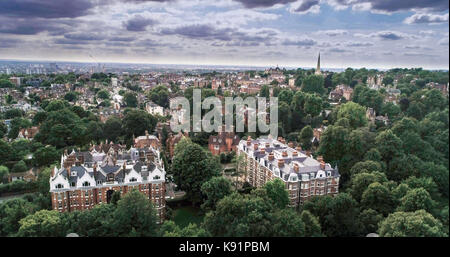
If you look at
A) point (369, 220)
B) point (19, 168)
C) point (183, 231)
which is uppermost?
point (183, 231)

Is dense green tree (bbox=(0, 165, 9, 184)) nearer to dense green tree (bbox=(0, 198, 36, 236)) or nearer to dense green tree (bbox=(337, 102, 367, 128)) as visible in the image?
dense green tree (bbox=(0, 198, 36, 236))

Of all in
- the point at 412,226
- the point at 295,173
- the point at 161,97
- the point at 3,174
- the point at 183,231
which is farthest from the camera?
the point at 161,97

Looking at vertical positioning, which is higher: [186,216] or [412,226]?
[412,226]

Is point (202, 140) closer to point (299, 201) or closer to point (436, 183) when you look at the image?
point (299, 201)

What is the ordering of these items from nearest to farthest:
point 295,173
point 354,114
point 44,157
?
point 295,173 → point 44,157 → point 354,114

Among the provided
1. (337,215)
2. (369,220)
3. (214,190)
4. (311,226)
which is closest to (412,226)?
(369,220)

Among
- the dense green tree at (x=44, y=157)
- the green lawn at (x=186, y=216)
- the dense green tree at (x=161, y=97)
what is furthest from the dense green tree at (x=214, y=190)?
the dense green tree at (x=161, y=97)

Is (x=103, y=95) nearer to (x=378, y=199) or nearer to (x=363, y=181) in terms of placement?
Answer: (x=363, y=181)

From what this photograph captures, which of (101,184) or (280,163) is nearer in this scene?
(101,184)

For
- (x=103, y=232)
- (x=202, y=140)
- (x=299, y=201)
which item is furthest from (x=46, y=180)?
(x=202, y=140)
